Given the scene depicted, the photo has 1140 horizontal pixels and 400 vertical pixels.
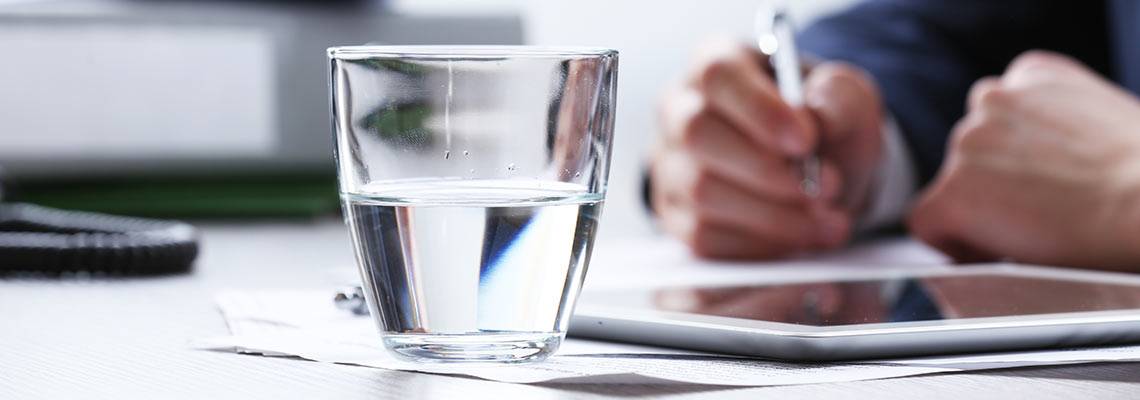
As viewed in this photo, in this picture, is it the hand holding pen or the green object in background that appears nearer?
the hand holding pen

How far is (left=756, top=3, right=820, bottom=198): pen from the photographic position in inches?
32.3

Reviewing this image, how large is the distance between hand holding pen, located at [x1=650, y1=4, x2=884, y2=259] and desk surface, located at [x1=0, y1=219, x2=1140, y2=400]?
1.10ft

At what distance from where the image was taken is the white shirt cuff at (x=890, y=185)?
933mm

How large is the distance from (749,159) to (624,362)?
16.9 inches

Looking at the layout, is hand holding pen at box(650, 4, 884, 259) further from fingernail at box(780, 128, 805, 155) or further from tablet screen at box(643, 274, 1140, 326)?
tablet screen at box(643, 274, 1140, 326)

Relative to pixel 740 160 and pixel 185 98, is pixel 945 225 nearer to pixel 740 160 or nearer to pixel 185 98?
pixel 740 160

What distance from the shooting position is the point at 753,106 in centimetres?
78

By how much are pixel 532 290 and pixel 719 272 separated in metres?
0.34

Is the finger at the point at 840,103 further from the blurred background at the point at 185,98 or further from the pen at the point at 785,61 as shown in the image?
the blurred background at the point at 185,98

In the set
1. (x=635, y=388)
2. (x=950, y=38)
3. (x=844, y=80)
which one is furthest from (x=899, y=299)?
(x=950, y=38)

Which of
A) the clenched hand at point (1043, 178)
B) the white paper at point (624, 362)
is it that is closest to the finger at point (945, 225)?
the clenched hand at point (1043, 178)

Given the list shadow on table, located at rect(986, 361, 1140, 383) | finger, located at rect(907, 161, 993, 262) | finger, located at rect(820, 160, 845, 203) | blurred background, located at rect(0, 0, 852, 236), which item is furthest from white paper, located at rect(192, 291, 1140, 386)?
blurred background, located at rect(0, 0, 852, 236)

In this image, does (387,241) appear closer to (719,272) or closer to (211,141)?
(719,272)

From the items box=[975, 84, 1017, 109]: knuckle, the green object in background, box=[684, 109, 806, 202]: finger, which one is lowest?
the green object in background
